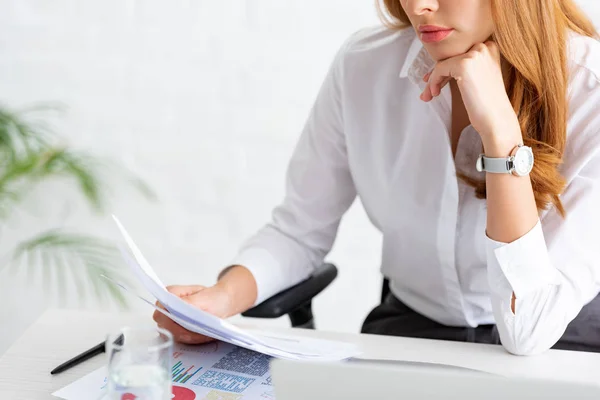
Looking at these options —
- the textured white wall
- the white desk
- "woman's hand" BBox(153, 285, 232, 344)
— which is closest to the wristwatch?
the white desk

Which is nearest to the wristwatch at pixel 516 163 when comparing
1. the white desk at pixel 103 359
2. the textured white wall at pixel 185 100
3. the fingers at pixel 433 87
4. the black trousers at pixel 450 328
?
the fingers at pixel 433 87

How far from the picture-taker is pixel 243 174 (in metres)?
2.39

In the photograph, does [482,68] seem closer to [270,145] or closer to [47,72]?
[270,145]

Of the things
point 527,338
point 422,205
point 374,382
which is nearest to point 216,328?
point 374,382

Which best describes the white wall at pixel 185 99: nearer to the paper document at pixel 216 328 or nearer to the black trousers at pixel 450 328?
the black trousers at pixel 450 328

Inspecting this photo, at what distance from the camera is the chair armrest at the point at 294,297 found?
1393 mm

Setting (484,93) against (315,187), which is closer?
(484,93)

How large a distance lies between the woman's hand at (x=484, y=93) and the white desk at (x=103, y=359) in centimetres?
33

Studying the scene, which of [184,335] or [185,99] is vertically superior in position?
[185,99]

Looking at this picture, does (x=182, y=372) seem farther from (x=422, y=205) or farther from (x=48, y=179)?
(x=48, y=179)

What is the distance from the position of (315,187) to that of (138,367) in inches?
31.4

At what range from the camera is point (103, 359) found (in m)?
1.15

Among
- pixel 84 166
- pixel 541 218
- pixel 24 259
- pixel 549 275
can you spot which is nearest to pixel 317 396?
pixel 549 275

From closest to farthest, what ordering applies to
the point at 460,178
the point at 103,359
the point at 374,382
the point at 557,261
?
the point at 374,382 < the point at 103,359 < the point at 557,261 < the point at 460,178
